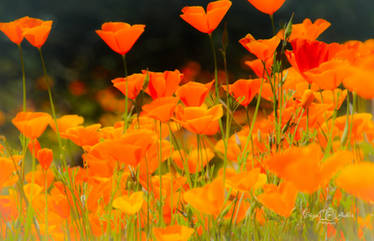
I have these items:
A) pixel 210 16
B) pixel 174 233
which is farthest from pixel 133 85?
pixel 174 233

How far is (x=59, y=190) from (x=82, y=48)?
158 centimetres

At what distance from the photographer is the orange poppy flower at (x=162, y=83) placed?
0.75 metres

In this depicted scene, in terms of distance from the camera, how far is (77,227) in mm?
719

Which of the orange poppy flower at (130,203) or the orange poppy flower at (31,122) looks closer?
the orange poppy flower at (130,203)

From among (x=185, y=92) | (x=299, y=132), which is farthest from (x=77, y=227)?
(x=299, y=132)

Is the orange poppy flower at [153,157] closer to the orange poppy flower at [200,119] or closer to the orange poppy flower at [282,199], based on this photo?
the orange poppy flower at [200,119]

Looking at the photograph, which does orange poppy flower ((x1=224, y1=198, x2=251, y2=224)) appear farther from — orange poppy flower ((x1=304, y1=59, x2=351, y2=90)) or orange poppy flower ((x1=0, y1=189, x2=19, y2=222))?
orange poppy flower ((x1=0, y1=189, x2=19, y2=222))

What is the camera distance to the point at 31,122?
28.5 inches

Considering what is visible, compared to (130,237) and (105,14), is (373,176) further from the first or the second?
(105,14)

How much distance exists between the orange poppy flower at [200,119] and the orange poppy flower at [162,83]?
0.16 feet

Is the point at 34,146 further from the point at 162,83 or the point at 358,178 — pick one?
the point at 358,178

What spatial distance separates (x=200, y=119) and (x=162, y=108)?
0.20ft

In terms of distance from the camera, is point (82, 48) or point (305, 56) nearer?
point (305, 56)

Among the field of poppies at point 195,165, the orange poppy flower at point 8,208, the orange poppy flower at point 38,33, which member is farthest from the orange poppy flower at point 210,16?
the orange poppy flower at point 8,208
